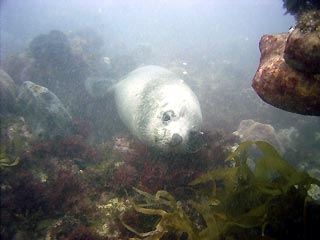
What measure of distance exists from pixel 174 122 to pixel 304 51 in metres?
2.82

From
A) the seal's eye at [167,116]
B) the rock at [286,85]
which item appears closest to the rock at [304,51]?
the rock at [286,85]

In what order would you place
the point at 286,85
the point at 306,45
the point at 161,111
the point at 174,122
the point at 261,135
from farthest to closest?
the point at 261,135
the point at 161,111
the point at 174,122
the point at 286,85
the point at 306,45

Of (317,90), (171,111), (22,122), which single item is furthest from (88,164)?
(317,90)

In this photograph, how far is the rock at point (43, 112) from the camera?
614 cm

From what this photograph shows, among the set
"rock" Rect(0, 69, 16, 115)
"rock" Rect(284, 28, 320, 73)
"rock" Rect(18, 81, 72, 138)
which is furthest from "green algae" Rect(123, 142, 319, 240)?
"rock" Rect(0, 69, 16, 115)

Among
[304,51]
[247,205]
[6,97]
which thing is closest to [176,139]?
[247,205]

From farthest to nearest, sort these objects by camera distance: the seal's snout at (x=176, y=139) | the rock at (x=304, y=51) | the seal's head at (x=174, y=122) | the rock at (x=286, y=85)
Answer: the seal's head at (x=174, y=122)
the seal's snout at (x=176, y=139)
the rock at (x=286, y=85)
the rock at (x=304, y=51)

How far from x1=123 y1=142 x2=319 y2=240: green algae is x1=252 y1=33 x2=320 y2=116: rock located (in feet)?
1.87

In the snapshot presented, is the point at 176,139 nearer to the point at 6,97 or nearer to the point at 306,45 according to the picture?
the point at 306,45

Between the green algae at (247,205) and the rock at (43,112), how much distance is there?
365cm

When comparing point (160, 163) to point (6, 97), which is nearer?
point (160, 163)

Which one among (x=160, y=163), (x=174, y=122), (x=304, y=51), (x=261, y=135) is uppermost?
(x=304, y=51)

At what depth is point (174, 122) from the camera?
4.91m

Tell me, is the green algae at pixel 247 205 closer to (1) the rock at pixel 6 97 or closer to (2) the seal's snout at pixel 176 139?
(2) the seal's snout at pixel 176 139
